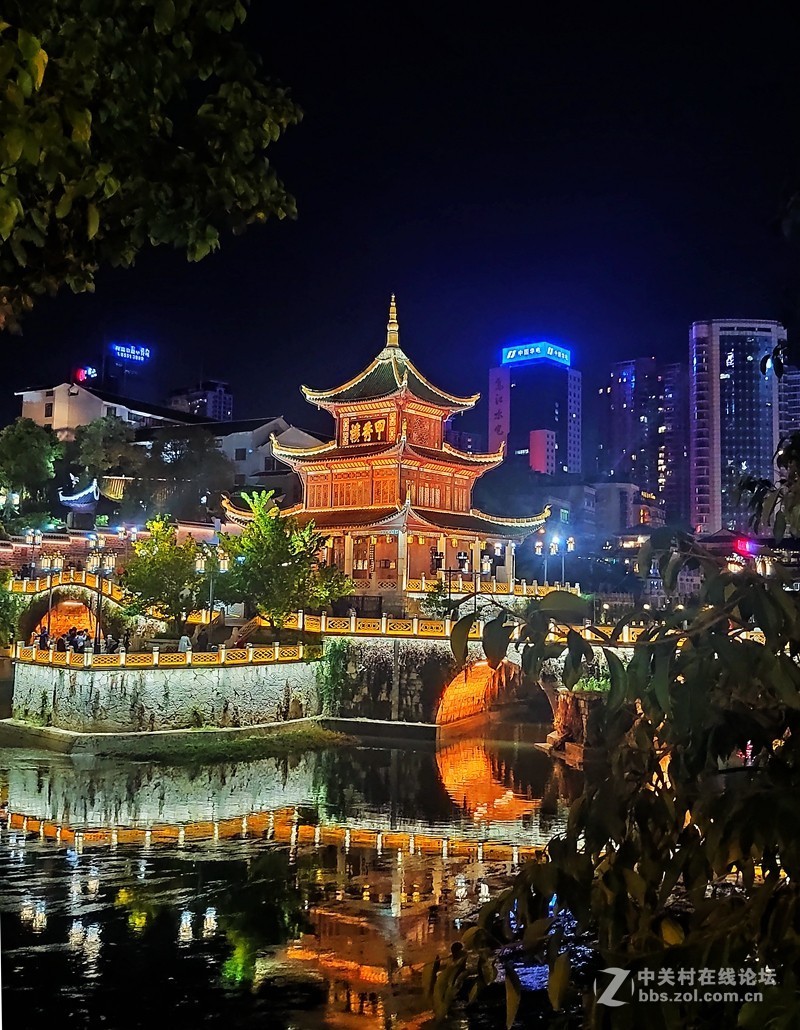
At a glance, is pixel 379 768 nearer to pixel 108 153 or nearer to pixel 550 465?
pixel 108 153

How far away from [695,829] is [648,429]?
5019 inches

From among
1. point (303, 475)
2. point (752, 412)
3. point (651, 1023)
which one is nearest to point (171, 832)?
point (651, 1023)

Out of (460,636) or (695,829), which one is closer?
(460,636)

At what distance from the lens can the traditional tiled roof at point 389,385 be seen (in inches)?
1775

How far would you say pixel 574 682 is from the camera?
292cm

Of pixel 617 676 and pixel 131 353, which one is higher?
pixel 131 353

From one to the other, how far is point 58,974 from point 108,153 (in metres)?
12.4

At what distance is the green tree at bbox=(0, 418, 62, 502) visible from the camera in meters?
55.2

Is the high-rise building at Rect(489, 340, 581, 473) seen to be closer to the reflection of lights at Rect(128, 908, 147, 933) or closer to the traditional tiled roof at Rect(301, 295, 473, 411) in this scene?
the traditional tiled roof at Rect(301, 295, 473, 411)

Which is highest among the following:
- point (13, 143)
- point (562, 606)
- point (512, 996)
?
point (13, 143)

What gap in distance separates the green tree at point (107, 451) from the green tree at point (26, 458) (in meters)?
2.13

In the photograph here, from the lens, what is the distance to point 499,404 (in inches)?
4956

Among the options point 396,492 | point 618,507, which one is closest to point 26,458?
point 396,492
